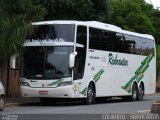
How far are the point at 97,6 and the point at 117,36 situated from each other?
4.73m

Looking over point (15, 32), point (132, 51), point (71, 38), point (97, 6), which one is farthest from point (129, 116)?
point (97, 6)

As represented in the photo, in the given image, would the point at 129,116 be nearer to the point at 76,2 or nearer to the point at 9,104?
the point at 9,104

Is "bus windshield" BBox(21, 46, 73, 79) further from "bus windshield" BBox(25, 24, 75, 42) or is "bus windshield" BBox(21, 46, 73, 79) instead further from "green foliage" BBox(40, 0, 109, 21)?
"green foliage" BBox(40, 0, 109, 21)

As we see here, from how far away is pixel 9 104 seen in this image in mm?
25781

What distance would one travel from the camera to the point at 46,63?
25375 millimetres

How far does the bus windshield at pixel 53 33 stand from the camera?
25328mm

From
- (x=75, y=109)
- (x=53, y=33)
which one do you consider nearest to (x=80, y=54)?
(x=53, y=33)

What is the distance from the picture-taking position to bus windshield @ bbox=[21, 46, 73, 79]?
25.1 m

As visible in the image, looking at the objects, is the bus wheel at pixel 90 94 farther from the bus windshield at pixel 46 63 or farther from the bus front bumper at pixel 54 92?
the bus windshield at pixel 46 63

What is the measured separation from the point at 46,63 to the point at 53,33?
1490 mm

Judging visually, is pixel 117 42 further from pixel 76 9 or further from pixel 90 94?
pixel 90 94

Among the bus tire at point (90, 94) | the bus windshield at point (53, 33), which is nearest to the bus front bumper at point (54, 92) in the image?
the bus tire at point (90, 94)

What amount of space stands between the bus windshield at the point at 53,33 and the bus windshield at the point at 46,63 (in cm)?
45

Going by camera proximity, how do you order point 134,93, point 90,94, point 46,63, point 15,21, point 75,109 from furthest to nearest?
1. point 134,93
2. point 90,94
3. point 15,21
4. point 46,63
5. point 75,109
